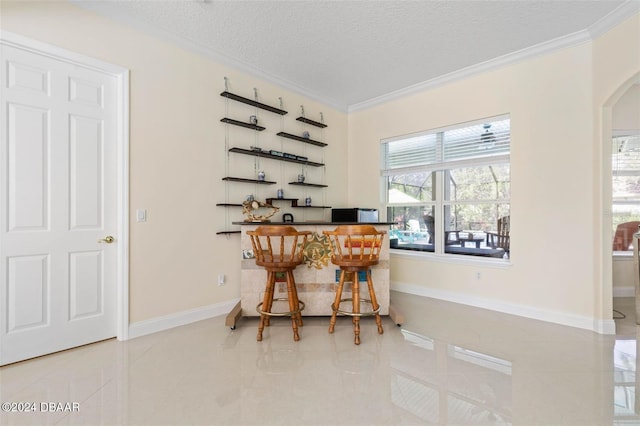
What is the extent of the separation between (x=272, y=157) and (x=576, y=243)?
140 inches

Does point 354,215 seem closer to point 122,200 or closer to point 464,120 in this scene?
point 464,120

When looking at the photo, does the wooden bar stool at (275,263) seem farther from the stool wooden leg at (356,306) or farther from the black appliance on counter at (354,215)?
the black appliance on counter at (354,215)

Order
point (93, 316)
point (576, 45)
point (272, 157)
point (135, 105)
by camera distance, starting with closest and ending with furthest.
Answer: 1. point (93, 316)
2. point (135, 105)
3. point (576, 45)
4. point (272, 157)

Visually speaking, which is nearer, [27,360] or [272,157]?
[27,360]

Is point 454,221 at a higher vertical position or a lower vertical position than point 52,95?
lower

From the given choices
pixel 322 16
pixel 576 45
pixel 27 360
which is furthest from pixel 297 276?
pixel 576 45

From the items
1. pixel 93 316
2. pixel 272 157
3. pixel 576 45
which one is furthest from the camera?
pixel 272 157

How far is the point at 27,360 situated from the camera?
2.33 m

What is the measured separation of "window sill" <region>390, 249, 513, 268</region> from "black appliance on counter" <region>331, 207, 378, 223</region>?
68 cm

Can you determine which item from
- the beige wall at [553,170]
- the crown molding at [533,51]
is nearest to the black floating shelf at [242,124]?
the crown molding at [533,51]

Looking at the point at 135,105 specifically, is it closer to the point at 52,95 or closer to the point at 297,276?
the point at 52,95

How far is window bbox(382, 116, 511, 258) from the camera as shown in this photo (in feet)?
12.1

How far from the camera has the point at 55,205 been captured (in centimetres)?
247

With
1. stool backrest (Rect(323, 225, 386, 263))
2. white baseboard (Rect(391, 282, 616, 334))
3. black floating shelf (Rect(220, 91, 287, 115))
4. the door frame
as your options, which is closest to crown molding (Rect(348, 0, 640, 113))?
black floating shelf (Rect(220, 91, 287, 115))
